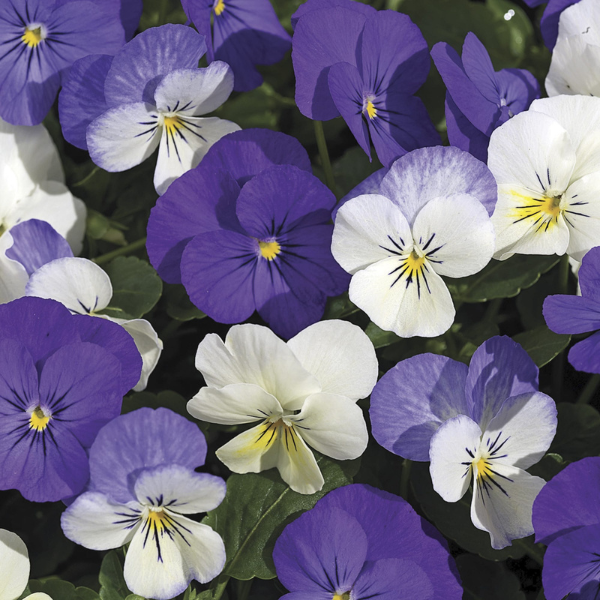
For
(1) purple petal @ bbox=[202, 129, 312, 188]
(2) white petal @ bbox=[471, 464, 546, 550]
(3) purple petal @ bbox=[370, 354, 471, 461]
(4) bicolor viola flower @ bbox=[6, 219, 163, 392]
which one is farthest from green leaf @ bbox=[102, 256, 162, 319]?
(2) white petal @ bbox=[471, 464, 546, 550]

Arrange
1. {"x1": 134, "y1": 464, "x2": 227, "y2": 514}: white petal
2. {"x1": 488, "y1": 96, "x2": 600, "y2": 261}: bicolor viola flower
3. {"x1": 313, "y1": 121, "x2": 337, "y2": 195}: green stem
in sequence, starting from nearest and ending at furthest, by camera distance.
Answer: {"x1": 134, "y1": 464, "x2": 227, "y2": 514}: white petal, {"x1": 488, "y1": 96, "x2": 600, "y2": 261}: bicolor viola flower, {"x1": 313, "y1": 121, "x2": 337, "y2": 195}: green stem

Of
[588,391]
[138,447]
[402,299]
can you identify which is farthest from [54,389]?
[588,391]

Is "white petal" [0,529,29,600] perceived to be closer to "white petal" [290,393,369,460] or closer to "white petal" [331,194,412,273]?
"white petal" [290,393,369,460]

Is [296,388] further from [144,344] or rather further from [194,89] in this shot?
[194,89]

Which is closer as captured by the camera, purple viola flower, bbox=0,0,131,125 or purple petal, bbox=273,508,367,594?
purple petal, bbox=273,508,367,594

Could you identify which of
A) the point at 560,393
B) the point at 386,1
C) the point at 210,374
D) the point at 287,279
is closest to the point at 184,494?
the point at 210,374

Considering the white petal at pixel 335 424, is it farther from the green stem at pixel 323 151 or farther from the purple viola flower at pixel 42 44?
the purple viola flower at pixel 42 44

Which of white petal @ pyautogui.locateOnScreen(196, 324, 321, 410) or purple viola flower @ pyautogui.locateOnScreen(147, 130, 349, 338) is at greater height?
purple viola flower @ pyautogui.locateOnScreen(147, 130, 349, 338)
